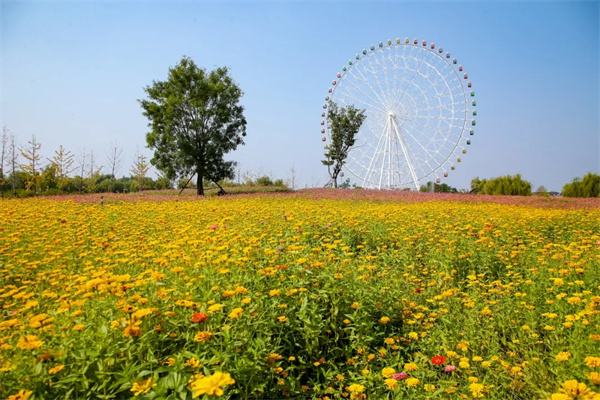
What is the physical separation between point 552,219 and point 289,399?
6990 mm

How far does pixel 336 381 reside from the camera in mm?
2477

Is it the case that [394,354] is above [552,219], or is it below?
below

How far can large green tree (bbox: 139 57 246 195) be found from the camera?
57.9 ft

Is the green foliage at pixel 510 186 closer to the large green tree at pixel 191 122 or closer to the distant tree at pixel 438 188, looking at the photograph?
the distant tree at pixel 438 188

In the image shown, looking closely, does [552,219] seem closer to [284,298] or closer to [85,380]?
[284,298]

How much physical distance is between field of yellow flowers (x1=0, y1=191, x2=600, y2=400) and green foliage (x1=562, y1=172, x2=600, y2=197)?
44.0 feet

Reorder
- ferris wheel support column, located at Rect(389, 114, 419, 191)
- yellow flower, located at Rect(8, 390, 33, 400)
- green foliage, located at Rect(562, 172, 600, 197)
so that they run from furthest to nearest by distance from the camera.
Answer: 1. ferris wheel support column, located at Rect(389, 114, 419, 191)
2. green foliage, located at Rect(562, 172, 600, 197)
3. yellow flower, located at Rect(8, 390, 33, 400)

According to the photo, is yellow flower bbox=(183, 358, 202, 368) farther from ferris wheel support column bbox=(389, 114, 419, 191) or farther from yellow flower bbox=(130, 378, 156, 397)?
ferris wheel support column bbox=(389, 114, 419, 191)

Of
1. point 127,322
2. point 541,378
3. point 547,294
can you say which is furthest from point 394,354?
point 127,322

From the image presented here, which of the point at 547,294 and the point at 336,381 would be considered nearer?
the point at 336,381

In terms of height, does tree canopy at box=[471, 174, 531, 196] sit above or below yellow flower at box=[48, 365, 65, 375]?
above

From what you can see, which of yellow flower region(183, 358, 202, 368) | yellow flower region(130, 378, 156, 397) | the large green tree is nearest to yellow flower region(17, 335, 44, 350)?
yellow flower region(130, 378, 156, 397)

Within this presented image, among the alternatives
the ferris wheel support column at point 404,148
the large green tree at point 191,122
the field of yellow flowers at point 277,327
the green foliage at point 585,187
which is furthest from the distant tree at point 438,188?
the field of yellow flowers at point 277,327

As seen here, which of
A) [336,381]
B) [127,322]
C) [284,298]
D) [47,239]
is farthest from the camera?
[47,239]
